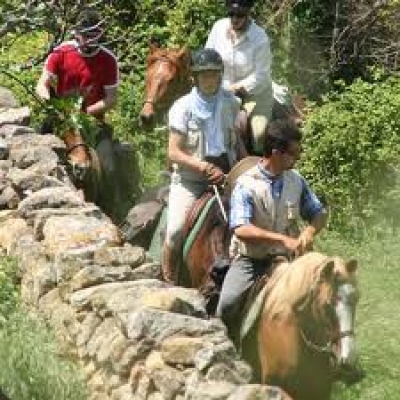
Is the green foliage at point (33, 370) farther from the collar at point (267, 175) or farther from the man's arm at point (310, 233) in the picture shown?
the collar at point (267, 175)

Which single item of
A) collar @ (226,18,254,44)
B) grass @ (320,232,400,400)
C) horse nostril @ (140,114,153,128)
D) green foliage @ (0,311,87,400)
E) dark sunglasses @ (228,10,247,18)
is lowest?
grass @ (320,232,400,400)

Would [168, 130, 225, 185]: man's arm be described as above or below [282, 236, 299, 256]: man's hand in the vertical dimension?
above

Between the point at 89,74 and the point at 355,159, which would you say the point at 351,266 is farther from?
the point at 355,159

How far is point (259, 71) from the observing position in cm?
1201

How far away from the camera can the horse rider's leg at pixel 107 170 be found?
12500 millimetres

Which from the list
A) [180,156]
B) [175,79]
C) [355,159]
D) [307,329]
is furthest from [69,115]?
[355,159]

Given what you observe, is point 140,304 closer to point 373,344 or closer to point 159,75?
point 373,344

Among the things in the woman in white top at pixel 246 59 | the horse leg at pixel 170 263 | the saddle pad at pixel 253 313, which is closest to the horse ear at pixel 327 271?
the saddle pad at pixel 253 313

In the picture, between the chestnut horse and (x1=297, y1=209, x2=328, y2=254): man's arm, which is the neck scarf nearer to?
(x1=297, y1=209, x2=328, y2=254): man's arm

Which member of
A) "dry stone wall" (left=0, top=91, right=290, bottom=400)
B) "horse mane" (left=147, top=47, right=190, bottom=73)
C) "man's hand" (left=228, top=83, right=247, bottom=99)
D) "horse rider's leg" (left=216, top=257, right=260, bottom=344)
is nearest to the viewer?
"dry stone wall" (left=0, top=91, right=290, bottom=400)

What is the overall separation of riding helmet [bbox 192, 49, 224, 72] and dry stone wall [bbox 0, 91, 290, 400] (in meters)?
1.40

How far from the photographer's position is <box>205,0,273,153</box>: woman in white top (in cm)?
1186

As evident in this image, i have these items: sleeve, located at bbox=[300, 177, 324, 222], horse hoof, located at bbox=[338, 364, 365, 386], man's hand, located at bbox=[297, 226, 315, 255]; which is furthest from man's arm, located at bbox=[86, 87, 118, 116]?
horse hoof, located at bbox=[338, 364, 365, 386]

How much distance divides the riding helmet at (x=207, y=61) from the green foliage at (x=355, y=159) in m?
4.72
